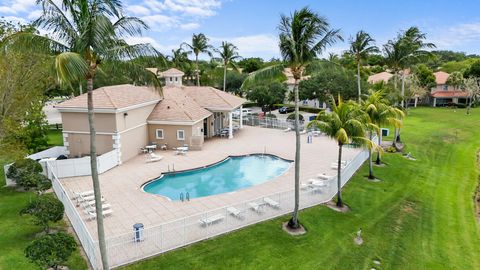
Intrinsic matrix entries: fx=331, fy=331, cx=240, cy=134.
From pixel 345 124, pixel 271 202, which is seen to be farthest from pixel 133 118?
pixel 345 124

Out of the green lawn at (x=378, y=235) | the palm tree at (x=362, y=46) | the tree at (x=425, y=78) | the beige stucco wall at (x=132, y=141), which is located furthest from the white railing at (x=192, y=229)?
the tree at (x=425, y=78)

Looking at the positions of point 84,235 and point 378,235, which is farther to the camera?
point 378,235

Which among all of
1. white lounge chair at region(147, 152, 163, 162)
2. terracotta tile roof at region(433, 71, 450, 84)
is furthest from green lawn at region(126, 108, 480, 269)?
terracotta tile roof at region(433, 71, 450, 84)

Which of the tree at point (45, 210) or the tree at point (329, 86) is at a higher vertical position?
the tree at point (329, 86)

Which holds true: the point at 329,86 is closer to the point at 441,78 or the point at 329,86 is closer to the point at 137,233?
the point at 441,78

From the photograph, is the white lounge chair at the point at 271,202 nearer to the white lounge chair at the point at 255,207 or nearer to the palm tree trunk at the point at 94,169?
the white lounge chair at the point at 255,207

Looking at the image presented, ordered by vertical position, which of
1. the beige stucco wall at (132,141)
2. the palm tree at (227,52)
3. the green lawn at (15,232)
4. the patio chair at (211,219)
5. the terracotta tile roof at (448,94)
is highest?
the palm tree at (227,52)
